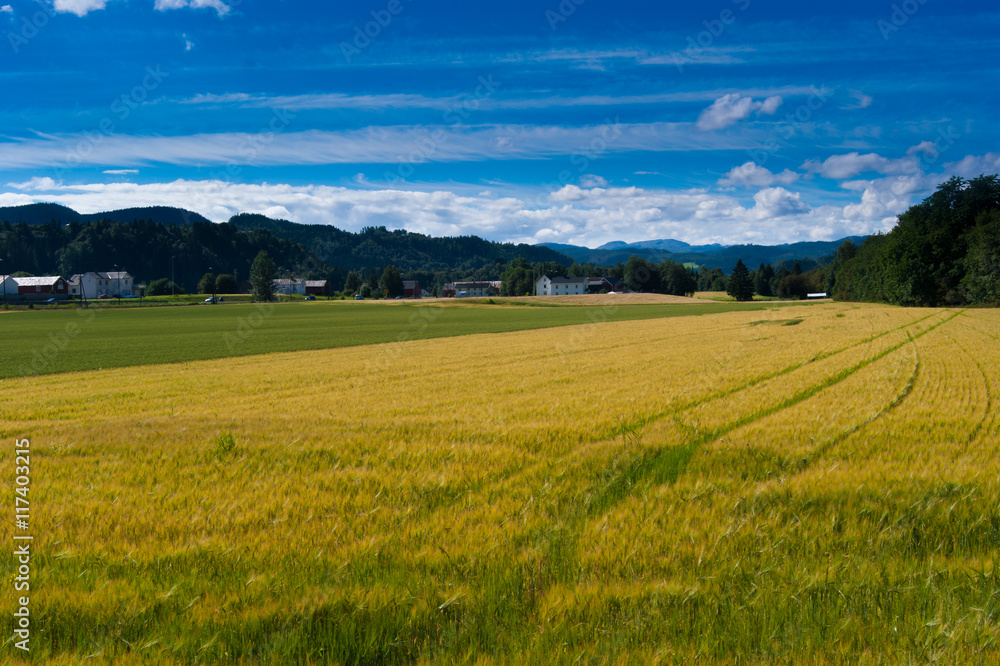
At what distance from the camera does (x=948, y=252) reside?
308ft

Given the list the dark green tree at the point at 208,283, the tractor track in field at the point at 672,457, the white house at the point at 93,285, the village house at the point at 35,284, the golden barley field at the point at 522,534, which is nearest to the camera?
the golden barley field at the point at 522,534

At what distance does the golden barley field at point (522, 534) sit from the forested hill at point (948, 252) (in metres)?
91.5

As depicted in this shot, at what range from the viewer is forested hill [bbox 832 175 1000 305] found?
80.9 meters

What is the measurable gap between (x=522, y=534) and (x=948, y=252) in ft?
389

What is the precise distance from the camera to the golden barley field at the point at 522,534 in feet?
13.4

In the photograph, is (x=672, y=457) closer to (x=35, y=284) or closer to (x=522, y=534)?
(x=522, y=534)

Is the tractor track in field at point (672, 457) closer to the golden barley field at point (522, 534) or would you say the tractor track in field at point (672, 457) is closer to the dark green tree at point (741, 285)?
the golden barley field at point (522, 534)

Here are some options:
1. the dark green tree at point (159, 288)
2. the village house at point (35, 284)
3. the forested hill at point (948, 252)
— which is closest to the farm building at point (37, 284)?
the village house at point (35, 284)

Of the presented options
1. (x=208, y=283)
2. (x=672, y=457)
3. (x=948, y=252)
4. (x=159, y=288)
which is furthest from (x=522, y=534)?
(x=159, y=288)

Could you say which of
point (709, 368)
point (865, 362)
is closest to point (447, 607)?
point (709, 368)

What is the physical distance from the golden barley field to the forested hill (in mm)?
91484

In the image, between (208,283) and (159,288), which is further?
(208,283)

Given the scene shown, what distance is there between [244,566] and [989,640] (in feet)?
19.8

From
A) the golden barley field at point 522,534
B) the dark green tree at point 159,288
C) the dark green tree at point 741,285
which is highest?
the dark green tree at point 741,285
